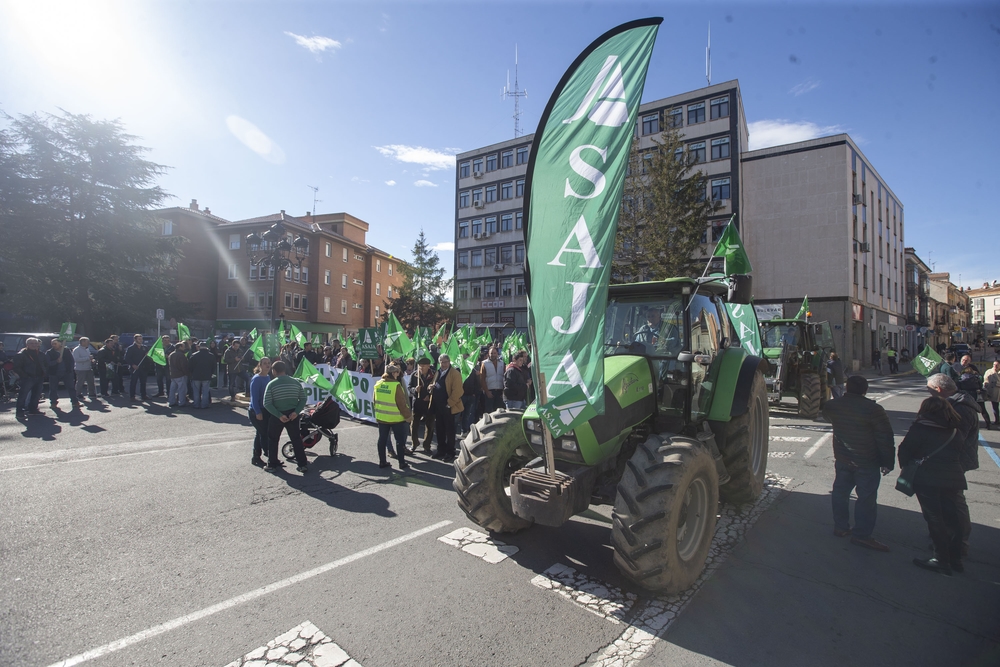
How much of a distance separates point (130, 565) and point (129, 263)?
110ft

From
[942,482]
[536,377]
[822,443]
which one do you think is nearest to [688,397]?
[536,377]

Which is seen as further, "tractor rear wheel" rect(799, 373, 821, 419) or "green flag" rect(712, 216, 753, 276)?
"tractor rear wheel" rect(799, 373, 821, 419)

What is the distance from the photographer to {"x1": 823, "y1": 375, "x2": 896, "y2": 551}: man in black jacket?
456 cm

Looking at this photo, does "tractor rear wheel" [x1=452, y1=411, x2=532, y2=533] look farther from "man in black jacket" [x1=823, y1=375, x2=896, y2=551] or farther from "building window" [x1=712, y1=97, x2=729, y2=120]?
"building window" [x1=712, y1=97, x2=729, y2=120]

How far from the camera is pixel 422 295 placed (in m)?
45.4

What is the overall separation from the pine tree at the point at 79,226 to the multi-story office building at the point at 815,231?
40.0 metres

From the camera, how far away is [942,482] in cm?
412

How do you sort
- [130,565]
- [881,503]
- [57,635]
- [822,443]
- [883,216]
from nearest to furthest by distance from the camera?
[57,635]
[130,565]
[881,503]
[822,443]
[883,216]

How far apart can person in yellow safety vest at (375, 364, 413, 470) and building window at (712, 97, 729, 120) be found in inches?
1405

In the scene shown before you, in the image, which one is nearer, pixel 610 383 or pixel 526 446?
pixel 610 383

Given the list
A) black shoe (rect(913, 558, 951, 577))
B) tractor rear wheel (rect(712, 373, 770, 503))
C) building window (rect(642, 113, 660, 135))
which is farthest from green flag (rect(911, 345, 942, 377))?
building window (rect(642, 113, 660, 135))

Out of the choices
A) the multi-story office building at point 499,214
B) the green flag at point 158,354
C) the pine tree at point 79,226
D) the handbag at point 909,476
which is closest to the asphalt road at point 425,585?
the handbag at point 909,476

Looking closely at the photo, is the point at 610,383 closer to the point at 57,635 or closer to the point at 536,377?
the point at 536,377

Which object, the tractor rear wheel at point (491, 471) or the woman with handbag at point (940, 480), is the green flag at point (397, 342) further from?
the woman with handbag at point (940, 480)
